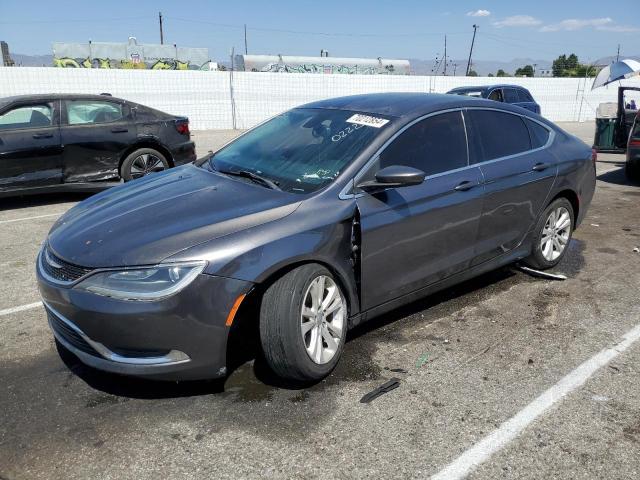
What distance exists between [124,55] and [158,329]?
131 ft

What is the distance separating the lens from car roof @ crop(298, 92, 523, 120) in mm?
3764

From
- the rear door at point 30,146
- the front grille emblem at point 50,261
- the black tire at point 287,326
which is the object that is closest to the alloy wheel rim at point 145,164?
the rear door at point 30,146

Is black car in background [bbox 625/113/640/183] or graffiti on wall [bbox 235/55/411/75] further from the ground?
graffiti on wall [bbox 235/55/411/75]

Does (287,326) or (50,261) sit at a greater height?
(50,261)

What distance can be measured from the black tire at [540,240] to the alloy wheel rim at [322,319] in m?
2.32

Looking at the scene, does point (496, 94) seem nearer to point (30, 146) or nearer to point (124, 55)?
point (30, 146)

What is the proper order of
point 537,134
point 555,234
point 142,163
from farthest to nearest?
point 142,163
point 555,234
point 537,134

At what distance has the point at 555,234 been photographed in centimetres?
494

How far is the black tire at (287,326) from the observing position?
2.85 metres

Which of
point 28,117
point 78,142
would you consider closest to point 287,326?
point 78,142

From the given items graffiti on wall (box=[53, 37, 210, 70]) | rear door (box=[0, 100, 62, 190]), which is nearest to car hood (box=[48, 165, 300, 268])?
rear door (box=[0, 100, 62, 190])

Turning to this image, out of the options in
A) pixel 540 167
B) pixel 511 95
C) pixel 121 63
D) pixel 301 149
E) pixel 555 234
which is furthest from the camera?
pixel 121 63

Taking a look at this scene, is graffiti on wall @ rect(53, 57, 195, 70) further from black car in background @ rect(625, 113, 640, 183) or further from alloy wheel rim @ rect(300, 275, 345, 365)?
alloy wheel rim @ rect(300, 275, 345, 365)

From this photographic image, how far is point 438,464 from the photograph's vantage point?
97.5 inches
